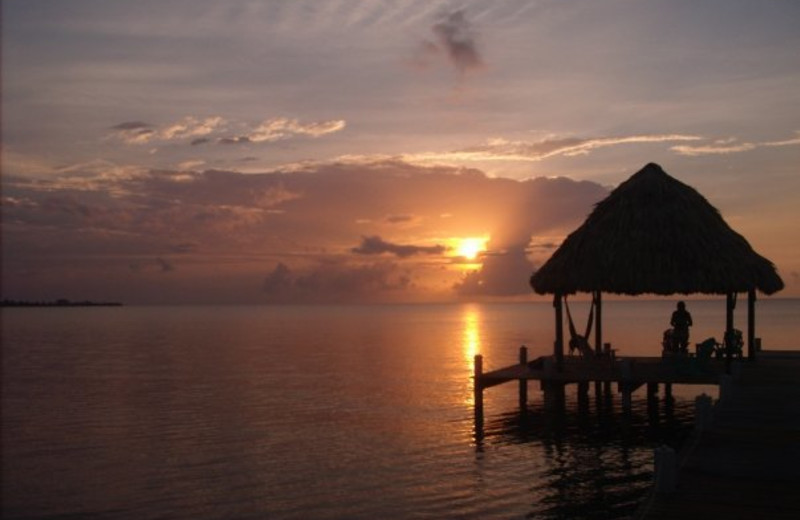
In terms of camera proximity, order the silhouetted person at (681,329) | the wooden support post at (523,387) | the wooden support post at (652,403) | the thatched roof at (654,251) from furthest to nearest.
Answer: the wooden support post at (523,387) → the wooden support post at (652,403) → the silhouetted person at (681,329) → the thatched roof at (654,251)

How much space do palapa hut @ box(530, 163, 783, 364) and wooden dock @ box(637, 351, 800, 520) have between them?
4.81m

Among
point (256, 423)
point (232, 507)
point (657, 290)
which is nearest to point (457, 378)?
point (256, 423)

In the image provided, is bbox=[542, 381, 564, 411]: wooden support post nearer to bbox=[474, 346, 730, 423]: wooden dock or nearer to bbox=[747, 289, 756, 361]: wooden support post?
bbox=[474, 346, 730, 423]: wooden dock

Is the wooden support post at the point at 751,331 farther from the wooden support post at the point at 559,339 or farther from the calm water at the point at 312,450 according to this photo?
the wooden support post at the point at 559,339

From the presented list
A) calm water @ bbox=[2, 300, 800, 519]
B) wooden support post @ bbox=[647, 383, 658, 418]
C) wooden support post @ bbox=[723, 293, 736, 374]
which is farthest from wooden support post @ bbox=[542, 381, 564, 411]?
wooden support post @ bbox=[723, 293, 736, 374]

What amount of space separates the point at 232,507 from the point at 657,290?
44.9ft

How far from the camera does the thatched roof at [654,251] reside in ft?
78.9

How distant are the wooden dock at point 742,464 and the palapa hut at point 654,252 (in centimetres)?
481

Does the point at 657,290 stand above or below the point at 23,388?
above

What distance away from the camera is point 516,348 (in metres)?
69.8

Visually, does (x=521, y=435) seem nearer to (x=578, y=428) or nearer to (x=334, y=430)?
(x=578, y=428)

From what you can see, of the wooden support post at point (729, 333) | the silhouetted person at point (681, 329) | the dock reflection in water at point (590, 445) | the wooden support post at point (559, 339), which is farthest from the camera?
the silhouetted person at point (681, 329)

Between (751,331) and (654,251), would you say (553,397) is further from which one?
(654,251)

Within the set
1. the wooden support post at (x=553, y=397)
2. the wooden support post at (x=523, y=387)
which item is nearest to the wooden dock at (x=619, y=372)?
the wooden support post at (x=523, y=387)
